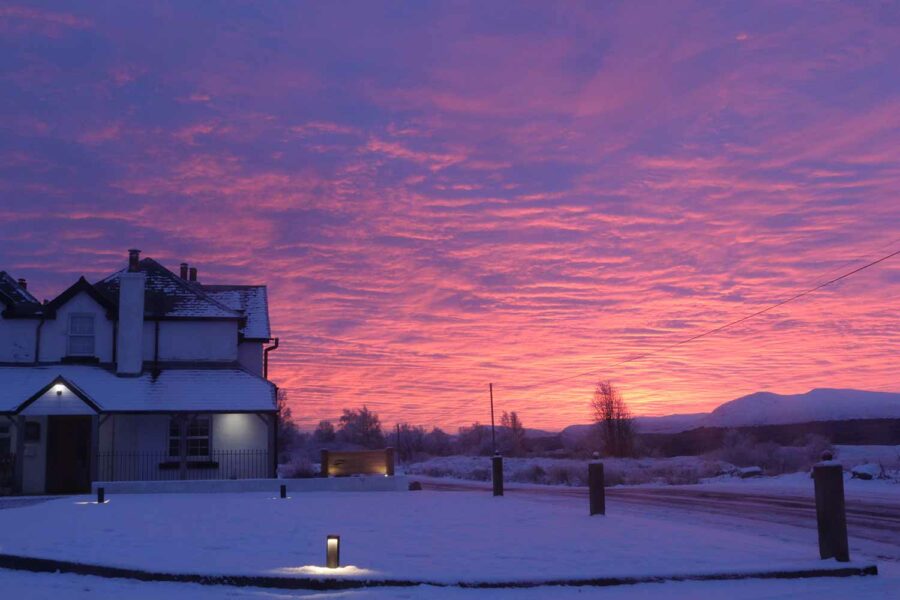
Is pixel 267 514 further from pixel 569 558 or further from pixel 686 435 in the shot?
pixel 686 435

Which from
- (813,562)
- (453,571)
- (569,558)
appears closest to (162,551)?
(453,571)

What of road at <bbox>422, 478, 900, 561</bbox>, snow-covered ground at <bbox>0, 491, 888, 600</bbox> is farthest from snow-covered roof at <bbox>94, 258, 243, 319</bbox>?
road at <bbox>422, 478, 900, 561</bbox>

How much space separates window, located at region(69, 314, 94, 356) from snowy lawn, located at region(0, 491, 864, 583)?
12.9m

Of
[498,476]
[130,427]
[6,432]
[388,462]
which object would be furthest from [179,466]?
[498,476]

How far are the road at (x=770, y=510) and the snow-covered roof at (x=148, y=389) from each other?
1238 centimetres

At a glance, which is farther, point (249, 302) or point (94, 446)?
point (249, 302)

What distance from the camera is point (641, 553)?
11.5 m

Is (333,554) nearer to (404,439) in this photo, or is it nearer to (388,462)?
(388,462)

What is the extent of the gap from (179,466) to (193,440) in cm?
108

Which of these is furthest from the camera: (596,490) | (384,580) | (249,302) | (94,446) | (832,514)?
(249,302)

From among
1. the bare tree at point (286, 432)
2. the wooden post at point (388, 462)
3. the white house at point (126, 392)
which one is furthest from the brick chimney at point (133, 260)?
the bare tree at point (286, 432)

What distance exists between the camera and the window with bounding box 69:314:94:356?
103ft

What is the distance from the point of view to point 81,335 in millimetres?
31531

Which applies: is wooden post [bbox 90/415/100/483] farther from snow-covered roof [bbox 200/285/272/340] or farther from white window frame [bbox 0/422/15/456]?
snow-covered roof [bbox 200/285/272/340]
